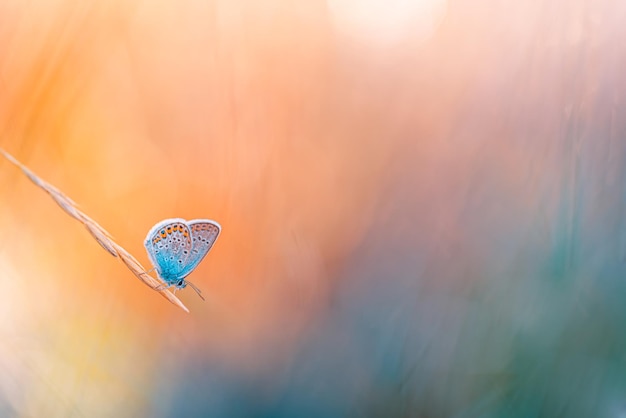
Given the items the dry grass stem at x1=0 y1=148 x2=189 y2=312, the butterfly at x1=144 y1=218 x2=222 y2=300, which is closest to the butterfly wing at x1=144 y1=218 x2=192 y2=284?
the butterfly at x1=144 y1=218 x2=222 y2=300

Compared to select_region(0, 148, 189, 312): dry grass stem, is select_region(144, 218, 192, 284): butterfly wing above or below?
below

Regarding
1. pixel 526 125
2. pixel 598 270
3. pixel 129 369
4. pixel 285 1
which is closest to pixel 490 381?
pixel 598 270

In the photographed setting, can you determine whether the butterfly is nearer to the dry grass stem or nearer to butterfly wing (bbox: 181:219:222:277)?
butterfly wing (bbox: 181:219:222:277)

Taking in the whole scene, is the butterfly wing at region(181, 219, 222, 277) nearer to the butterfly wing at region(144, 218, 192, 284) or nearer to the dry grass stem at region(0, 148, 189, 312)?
the butterfly wing at region(144, 218, 192, 284)

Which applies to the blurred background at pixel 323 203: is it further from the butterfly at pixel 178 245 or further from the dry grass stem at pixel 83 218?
the dry grass stem at pixel 83 218

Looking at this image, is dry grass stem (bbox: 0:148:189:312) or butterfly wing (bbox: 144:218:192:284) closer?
dry grass stem (bbox: 0:148:189:312)

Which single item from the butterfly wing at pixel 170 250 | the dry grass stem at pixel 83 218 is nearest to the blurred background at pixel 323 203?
the butterfly wing at pixel 170 250

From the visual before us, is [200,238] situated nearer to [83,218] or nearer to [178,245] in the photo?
[178,245]
